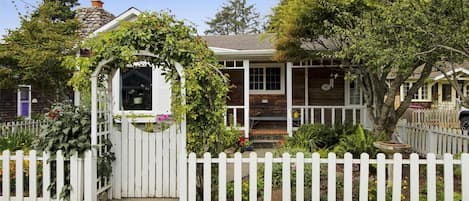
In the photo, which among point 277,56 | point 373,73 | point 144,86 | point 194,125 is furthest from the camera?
point 144,86

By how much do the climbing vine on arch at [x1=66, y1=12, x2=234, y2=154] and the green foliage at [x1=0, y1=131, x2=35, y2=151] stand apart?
4.66 m

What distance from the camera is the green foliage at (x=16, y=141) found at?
8406 millimetres

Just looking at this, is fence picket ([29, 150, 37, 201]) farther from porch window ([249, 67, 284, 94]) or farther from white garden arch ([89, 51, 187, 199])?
porch window ([249, 67, 284, 94])

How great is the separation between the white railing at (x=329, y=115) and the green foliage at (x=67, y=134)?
22.5 ft

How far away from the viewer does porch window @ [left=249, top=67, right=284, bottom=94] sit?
42.0ft

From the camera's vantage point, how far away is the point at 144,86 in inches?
444

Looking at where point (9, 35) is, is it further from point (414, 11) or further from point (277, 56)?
point (414, 11)

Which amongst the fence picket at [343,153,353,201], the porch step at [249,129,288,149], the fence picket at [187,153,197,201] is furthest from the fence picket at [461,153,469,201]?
the porch step at [249,129,288,149]

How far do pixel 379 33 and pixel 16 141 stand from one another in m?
8.26

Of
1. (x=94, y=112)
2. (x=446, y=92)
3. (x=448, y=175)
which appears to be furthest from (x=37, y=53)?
(x=446, y=92)

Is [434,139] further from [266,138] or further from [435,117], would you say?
[435,117]

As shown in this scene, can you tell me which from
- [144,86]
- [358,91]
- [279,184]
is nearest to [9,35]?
[144,86]

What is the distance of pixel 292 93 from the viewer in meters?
12.6

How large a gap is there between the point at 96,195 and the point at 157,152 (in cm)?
103
